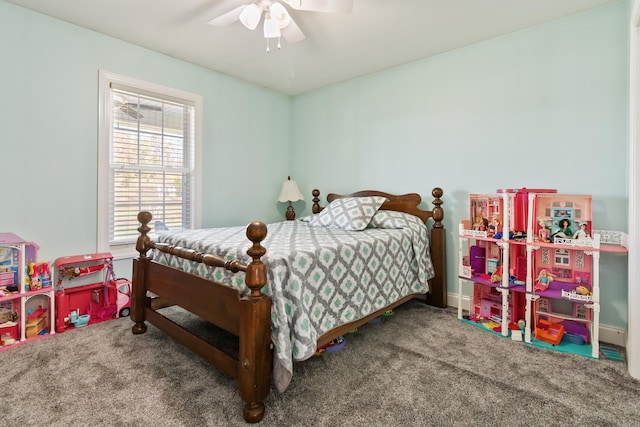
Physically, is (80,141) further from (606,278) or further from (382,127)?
(606,278)

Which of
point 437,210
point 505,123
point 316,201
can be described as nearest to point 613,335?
point 437,210

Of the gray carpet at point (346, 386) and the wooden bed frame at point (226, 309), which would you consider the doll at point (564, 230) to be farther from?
the wooden bed frame at point (226, 309)

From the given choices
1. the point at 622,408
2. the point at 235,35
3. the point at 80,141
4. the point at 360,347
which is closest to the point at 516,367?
the point at 622,408

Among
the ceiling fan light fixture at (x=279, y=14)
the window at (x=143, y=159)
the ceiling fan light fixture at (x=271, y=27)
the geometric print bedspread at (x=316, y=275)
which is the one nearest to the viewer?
the geometric print bedspread at (x=316, y=275)

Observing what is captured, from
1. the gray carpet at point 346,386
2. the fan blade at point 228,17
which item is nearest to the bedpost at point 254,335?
the gray carpet at point 346,386

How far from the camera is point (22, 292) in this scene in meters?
2.13

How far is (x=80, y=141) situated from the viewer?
8.36 feet

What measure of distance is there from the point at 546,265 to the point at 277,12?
2519mm

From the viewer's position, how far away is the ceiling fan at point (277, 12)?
1.88 metres

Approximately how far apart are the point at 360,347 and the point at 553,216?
5.31 ft

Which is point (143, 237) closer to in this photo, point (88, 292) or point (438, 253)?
point (88, 292)

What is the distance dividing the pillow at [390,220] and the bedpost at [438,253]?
242 millimetres

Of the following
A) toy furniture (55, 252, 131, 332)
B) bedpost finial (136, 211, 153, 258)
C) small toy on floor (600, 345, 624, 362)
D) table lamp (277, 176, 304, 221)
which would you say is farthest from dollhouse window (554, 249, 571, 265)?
toy furniture (55, 252, 131, 332)

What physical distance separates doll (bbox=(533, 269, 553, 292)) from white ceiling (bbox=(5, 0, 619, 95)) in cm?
187
